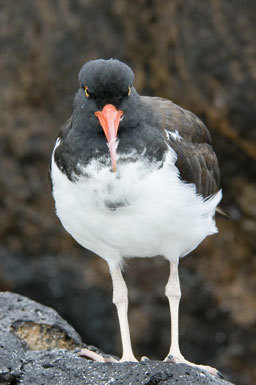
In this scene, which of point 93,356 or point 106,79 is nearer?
point 106,79

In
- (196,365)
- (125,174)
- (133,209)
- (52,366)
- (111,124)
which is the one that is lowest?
(196,365)

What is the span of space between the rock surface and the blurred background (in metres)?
4.37

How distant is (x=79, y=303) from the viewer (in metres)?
10.7

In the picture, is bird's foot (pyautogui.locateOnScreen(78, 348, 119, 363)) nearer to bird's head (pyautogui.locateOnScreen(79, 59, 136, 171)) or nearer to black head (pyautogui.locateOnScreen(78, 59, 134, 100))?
bird's head (pyautogui.locateOnScreen(79, 59, 136, 171))

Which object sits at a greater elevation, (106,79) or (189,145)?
(106,79)

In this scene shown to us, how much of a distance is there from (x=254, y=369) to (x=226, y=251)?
1.70m

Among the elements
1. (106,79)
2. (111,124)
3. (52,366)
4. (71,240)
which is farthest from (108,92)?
(71,240)

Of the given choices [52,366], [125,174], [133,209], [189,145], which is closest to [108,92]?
[125,174]

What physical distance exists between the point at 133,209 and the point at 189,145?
880 mm

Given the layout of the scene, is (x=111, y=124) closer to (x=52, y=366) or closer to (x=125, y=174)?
(x=125, y=174)

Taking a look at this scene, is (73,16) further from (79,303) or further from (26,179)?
(79,303)

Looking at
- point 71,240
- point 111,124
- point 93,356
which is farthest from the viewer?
point 71,240

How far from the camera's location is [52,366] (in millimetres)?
5227

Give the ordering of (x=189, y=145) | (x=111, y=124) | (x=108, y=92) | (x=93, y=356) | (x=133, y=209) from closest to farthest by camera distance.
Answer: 1. (x=111, y=124)
2. (x=108, y=92)
3. (x=133, y=209)
4. (x=93, y=356)
5. (x=189, y=145)
